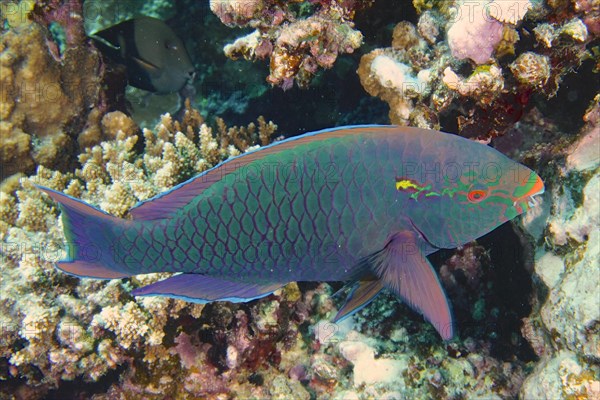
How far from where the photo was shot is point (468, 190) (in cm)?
210

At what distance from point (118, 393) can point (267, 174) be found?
2.53 m

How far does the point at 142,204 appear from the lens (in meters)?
2.18

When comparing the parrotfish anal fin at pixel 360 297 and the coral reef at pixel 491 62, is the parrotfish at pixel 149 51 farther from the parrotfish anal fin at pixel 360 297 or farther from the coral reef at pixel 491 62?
the parrotfish anal fin at pixel 360 297

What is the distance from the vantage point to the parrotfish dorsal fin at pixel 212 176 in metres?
2.14

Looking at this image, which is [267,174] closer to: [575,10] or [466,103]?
[466,103]

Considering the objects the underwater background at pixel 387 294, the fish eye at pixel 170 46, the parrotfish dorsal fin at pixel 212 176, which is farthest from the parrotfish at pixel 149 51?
the parrotfish dorsal fin at pixel 212 176

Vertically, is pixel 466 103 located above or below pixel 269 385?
above

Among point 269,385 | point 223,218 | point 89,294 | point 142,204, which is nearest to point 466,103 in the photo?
point 223,218

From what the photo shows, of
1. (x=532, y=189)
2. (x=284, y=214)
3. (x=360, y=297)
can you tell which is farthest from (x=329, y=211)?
(x=532, y=189)

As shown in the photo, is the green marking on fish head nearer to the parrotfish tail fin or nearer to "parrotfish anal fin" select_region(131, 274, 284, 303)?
"parrotfish anal fin" select_region(131, 274, 284, 303)

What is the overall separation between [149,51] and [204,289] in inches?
139

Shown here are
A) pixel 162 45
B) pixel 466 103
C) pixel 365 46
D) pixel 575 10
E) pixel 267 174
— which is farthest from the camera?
pixel 162 45

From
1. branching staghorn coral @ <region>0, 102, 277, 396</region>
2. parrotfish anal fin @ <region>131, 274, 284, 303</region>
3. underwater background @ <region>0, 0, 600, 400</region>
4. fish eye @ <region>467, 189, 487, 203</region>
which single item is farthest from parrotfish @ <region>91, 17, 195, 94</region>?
fish eye @ <region>467, 189, 487, 203</region>

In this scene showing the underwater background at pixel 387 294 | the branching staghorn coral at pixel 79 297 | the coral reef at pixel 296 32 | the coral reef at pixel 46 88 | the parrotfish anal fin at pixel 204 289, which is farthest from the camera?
the coral reef at pixel 46 88
